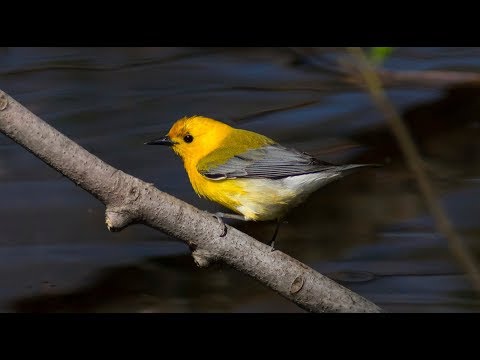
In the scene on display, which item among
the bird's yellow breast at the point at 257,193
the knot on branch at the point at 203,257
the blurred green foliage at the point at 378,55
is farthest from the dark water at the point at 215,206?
the blurred green foliage at the point at 378,55

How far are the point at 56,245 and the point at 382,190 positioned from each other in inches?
69.6

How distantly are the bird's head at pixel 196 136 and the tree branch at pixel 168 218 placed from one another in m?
0.83

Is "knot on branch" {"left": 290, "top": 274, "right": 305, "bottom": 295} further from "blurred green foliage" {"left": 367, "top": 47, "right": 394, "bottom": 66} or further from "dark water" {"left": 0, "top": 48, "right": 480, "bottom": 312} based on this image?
"dark water" {"left": 0, "top": 48, "right": 480, "bottom": 312}

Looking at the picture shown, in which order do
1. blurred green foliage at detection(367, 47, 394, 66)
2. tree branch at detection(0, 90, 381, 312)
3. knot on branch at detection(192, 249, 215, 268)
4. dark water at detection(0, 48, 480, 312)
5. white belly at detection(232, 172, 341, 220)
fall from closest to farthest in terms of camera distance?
blurred green foliage at detection(367, 47, 394, 66)
tree branch at detection(0, 90, 381, 312)
knot on branch at detection(192, 249, 215, 268)
white belly at detection(232, 172, 341, 220)
dark water at detection(0, 48, 480, 312)

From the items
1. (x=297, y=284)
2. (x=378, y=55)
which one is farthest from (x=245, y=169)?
(x=378, y=55)

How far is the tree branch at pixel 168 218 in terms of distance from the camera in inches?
71.9

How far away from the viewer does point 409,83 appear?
13.6ft

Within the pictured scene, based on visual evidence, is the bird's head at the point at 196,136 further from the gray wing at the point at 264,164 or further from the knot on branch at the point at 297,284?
the knot on branch at the point at 297,284

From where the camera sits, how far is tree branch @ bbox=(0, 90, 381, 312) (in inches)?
71.9

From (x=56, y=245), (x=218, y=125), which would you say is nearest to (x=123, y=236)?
(x=56, y=245)

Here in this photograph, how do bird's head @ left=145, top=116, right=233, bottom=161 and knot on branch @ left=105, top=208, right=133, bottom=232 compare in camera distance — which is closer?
knot on branch @ left=105, top=208, right=133, bottom=232

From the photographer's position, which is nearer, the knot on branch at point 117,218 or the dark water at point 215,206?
the knot on branch at point 117,218

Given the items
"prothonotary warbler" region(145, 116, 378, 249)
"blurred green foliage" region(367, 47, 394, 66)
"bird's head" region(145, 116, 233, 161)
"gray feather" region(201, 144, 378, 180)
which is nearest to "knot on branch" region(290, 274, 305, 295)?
"prothonotary warbler" region(145, 116, 378, 249)
